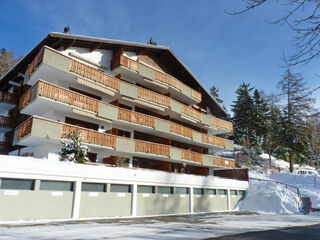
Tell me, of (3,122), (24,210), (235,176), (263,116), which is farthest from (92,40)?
(263,116)

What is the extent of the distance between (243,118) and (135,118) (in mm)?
39234

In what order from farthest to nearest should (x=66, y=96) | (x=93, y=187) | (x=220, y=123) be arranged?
(x=220, y=123) < (x=66, y=96) < (x=93, y=187)

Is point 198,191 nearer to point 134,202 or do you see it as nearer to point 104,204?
point 134,202

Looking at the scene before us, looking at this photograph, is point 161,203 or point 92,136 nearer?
point 161,203

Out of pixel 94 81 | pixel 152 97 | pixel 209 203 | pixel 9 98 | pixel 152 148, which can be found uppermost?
pixel 152 97

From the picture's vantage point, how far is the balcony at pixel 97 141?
49.5 feet

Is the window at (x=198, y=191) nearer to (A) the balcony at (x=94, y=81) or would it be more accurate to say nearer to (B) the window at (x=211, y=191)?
(B) the window at (x=211, y=191)

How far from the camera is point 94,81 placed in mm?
18844

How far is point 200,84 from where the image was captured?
29203mm

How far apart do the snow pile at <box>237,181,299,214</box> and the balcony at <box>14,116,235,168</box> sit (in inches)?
205

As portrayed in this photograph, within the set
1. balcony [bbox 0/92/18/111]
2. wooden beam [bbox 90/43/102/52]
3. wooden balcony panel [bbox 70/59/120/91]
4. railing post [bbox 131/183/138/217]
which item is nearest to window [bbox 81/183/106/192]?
railing post [bbox 131/183/138/217]

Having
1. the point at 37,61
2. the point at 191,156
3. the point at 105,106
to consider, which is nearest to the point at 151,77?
the point at 105,106


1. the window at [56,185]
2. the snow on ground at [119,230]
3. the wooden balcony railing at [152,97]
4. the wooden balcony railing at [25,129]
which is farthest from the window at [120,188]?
the wooden balcony railing at [152,97]

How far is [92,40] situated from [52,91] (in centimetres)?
535
